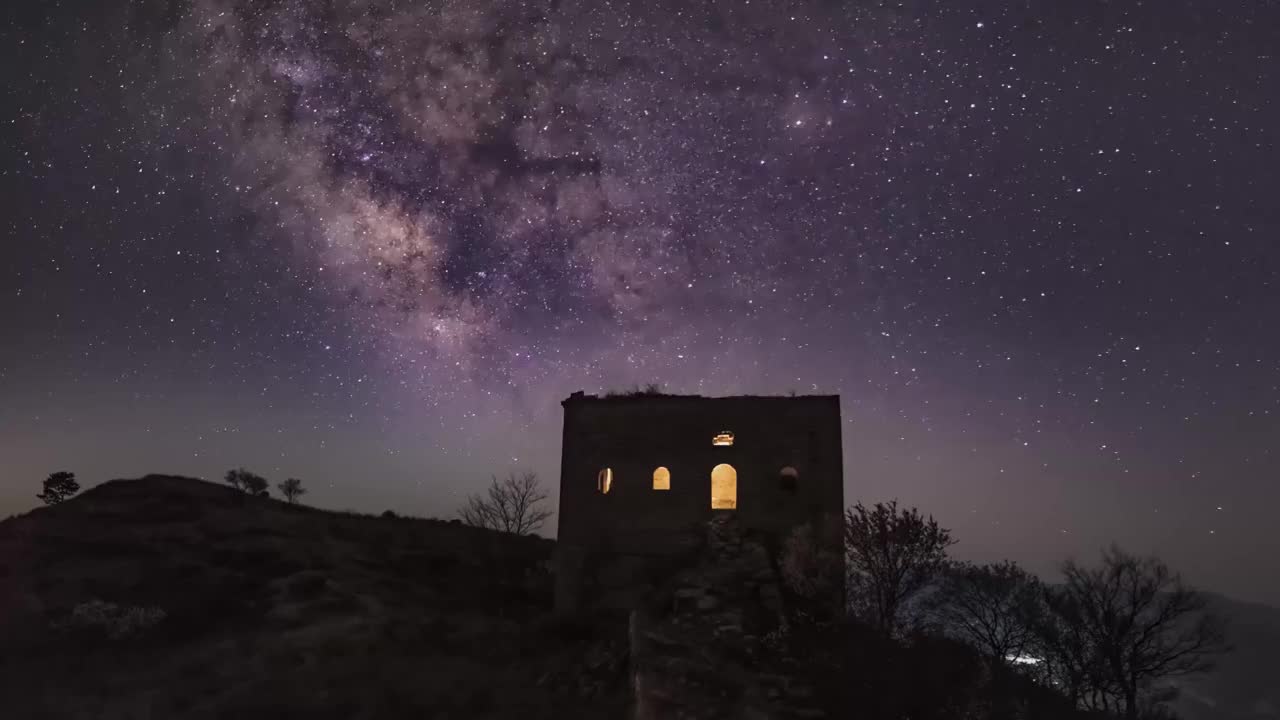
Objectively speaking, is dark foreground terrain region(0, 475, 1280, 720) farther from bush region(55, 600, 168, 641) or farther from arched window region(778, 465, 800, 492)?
arched window region(778, 465, 800, 492)

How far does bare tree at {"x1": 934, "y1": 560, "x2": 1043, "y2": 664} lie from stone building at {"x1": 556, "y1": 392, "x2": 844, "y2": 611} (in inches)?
475

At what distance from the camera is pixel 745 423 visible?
26547mm

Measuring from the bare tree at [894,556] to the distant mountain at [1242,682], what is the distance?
109 m

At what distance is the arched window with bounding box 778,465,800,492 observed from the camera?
26150 millimetres

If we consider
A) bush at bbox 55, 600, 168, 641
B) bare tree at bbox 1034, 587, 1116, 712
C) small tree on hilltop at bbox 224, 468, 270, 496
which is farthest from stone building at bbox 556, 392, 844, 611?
small tree on hilltop at bbox 224, 468, 270, 496

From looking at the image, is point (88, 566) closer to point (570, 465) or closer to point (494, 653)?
point (494, 653)

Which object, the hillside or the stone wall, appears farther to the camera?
the hillside

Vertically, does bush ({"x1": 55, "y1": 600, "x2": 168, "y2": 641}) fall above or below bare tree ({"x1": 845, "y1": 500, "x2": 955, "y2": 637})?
below

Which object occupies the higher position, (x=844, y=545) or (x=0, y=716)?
(x=844, y=545)

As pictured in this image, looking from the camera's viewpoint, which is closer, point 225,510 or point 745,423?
point 745,423

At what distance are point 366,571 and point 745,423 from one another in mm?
24792

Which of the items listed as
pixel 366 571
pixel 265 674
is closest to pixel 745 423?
pixel 265 674

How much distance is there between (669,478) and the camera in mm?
26984

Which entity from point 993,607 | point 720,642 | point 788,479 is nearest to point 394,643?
→ point 720,642
